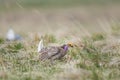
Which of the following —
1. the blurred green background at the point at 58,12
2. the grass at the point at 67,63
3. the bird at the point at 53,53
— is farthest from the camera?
the blurred green background at the point at 58,12

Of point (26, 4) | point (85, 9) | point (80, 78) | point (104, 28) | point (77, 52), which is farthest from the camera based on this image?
point (26, 4)

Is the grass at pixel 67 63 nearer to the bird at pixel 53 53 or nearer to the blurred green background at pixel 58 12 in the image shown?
the bird at pixel 53 53

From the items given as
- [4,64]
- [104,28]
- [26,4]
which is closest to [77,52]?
[4,64]

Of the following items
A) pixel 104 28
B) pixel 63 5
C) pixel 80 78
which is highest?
pixel 63 5

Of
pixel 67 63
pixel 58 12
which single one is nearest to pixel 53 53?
pixel 67 63

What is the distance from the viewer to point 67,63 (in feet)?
29.1

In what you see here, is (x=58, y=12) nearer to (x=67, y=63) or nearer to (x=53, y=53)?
(x=53, y=53)

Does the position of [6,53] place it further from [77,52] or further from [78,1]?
[78,1]

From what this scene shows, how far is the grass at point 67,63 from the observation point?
8070mm

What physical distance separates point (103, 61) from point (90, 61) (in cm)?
20

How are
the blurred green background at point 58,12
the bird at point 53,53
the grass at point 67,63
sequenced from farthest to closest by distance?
the blurred green background at point 58,12 < the bird at point 53,53 < the grass at point 67,63

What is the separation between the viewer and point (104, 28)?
12695mm

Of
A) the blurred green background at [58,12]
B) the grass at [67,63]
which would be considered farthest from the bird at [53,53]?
the blurred green background at [58,12]

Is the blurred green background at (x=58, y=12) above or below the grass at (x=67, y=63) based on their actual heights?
above
